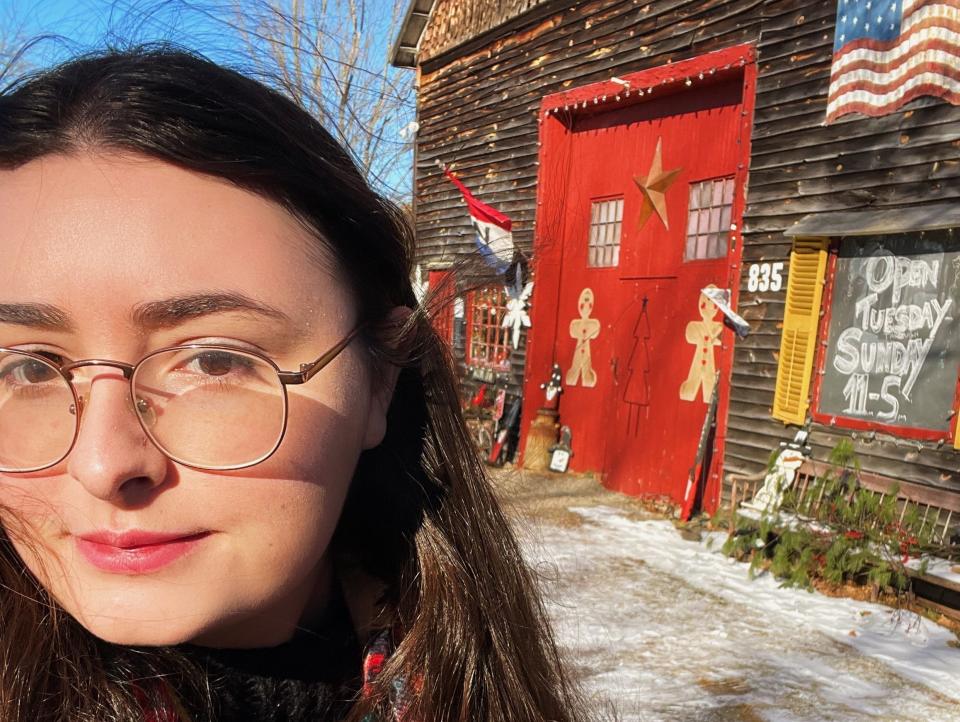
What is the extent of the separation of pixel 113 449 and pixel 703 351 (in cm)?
553

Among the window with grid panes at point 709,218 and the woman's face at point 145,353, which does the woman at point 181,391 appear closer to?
the woman's face at point 145,353

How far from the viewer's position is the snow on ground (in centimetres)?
296

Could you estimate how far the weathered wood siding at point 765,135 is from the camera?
13.9ft

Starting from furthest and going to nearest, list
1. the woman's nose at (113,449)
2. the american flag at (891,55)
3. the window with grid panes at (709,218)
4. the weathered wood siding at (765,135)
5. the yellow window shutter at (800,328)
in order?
1. the window with grid panes at (709,218)
2. the yellow window shutter at (800,328)
3. the weathered wood siding at (765,135)
4. the american flag at (891,55)
5. the woman's nose at (113,449)

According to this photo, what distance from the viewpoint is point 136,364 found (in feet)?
2.63

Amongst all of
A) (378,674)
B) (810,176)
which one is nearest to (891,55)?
(810,176)

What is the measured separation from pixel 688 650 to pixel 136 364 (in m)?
3.41

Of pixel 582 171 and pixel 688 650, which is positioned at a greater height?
pixel 582 171

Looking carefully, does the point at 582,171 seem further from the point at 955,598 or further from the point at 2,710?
the point at 2,710

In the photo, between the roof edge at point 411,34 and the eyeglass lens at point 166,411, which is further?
the roof edge at point 411,34

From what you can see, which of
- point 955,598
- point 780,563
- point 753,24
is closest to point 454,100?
point 753,24

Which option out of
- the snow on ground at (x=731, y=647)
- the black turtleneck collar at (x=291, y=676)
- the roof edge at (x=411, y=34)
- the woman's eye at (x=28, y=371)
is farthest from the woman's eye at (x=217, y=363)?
the roof edge at (x=411, y=34)

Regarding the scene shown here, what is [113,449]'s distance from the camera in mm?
766

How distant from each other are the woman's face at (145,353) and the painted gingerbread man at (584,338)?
20.3 feet
